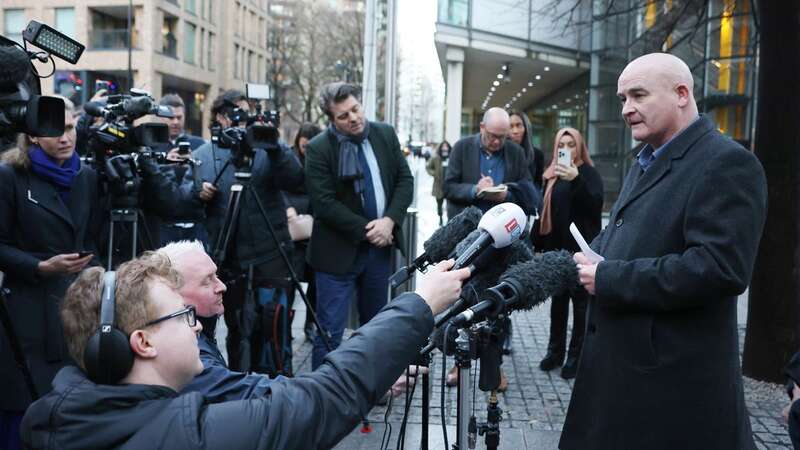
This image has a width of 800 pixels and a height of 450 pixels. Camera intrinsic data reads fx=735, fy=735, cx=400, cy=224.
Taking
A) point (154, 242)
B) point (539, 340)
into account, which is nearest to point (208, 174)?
point (154, 242)

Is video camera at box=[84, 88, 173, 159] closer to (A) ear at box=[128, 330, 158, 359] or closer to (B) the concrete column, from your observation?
(A) ear at box=[128, 330, 158, 359]

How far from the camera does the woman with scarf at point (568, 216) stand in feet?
20.3

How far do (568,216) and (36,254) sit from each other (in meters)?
4.11

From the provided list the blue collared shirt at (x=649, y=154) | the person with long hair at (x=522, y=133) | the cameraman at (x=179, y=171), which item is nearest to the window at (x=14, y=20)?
the cameraman at (x=179, y=171)

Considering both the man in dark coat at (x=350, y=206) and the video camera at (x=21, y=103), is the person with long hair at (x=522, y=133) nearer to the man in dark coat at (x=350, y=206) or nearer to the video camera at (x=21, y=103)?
the man in dark coat at (x=350, y=206)

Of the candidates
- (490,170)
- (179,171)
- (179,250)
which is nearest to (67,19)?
(179,171)

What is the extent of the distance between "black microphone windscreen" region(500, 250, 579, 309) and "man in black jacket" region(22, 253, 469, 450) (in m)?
0.25

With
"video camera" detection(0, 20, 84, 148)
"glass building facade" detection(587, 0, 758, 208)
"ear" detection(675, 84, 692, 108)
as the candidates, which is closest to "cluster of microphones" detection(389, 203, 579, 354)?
"ear" detection(675, 84, 692, 108)

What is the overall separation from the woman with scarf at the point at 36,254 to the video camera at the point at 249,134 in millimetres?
1248

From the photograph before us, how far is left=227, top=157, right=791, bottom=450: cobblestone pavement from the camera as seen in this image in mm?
4840

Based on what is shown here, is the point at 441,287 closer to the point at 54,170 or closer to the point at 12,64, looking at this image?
the point at 12,64

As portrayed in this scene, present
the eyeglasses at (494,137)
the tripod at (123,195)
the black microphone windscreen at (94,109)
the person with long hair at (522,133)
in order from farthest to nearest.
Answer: the person with long hair at (522,133) → the eyeglasses at (494,137) → the black microphone windscreen at (94,109) → the tripod at (123,195)

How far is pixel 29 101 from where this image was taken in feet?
10.3

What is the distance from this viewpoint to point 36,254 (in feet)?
12.9
